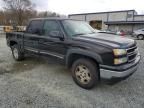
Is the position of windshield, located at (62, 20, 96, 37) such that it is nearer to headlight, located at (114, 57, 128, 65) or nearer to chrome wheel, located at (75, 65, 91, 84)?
chrome wheel, located at (75, 65, 91, 84)

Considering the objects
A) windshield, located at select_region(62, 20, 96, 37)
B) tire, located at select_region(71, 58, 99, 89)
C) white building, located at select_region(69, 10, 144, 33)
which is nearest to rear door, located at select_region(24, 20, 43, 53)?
windshield, located at select_region(62, 20, 96, 37)

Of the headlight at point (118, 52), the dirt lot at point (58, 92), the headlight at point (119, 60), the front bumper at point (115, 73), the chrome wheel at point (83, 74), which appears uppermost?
the headlight at point (118, 52)

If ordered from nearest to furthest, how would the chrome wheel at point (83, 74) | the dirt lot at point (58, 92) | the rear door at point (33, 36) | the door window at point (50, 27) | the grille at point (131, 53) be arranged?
the dirt lot at point (58, 92), the grille at point (131, 53), the chrome wheel at point (83, 74), the door window at point (50, 27), the rear door at point (33, 36)

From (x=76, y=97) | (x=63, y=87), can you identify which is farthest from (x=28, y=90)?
(x=76, y=97)

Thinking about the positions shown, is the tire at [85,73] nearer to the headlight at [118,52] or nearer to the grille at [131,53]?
the headlight at [118,52]

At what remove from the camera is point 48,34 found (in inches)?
187

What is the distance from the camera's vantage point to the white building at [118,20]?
3519 centimetres

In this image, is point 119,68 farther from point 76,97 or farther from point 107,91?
point 76,97

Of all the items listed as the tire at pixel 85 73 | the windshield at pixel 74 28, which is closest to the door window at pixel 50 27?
the windshield at pixel 74 28

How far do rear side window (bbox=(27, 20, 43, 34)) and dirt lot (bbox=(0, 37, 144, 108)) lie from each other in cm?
120

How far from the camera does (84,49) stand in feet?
12.2

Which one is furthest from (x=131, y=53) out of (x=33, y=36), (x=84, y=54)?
(x=33, y=36)

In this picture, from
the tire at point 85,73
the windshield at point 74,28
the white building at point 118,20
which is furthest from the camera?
the white building at point 118,20

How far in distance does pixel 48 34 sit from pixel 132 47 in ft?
8.23
